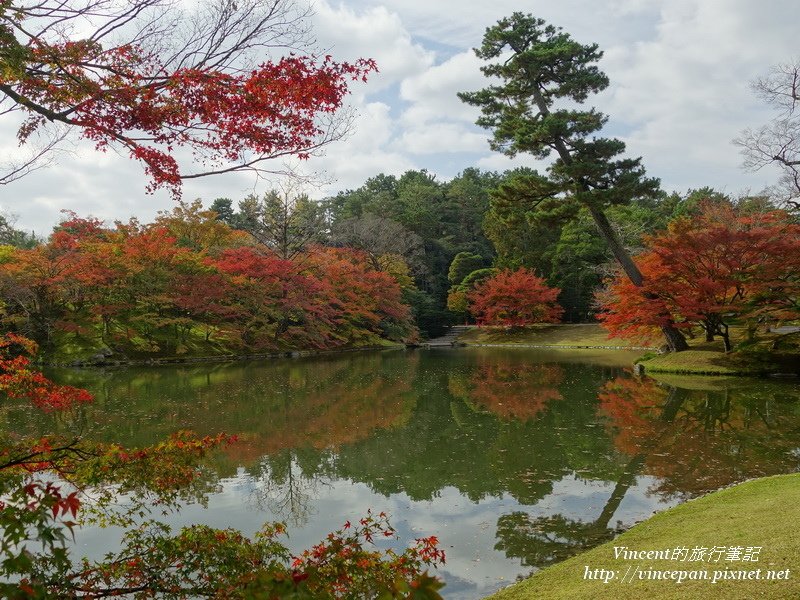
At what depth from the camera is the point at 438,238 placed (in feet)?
148

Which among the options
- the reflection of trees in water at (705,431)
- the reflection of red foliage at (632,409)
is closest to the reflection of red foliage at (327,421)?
the reflection of red foliage at (632,409)

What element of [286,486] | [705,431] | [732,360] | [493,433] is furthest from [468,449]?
[732,360]

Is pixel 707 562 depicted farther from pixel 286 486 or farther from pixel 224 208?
pixel 224 208

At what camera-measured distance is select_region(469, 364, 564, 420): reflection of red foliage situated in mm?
11148

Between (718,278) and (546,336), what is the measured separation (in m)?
18.0

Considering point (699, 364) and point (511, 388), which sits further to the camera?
point (699, 364)

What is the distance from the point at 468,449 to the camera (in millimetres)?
8102

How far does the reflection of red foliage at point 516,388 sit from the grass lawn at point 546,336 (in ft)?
35.9

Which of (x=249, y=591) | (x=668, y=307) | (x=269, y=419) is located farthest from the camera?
(x=668, y=307)

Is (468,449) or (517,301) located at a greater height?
(517,301)

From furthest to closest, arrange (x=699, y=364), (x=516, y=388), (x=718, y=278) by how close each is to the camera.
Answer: (x=699, y=364), (x=718, y=278), (x=516, y=388)

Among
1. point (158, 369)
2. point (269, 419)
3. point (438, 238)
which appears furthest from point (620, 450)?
point (438, 238)

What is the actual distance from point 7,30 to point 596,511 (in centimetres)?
622

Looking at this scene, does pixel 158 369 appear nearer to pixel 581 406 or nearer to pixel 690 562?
pixel 581 406
